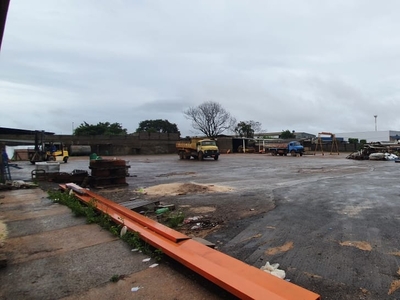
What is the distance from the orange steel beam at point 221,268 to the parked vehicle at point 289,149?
4097cm

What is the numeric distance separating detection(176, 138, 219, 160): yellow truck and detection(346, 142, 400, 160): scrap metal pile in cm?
1553

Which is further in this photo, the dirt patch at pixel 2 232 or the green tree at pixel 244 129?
the green tree at pixel 244 129

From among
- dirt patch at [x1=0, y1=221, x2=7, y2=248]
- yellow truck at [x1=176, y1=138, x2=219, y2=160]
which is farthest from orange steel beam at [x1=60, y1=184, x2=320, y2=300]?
yellow truck at [x1=176, y1=138, x2=219, y2=160]

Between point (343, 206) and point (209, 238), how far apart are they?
4.19 meters

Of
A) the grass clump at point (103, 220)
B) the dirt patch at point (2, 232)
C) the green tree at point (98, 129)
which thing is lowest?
the dirt patch at point (2, 232)

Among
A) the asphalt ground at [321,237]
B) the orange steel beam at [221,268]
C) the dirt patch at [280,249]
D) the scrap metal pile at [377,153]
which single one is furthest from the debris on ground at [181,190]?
the scrap metal pile at [377,153]

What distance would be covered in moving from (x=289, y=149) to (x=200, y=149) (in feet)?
52.6

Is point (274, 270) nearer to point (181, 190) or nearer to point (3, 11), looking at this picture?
point (3, 11)

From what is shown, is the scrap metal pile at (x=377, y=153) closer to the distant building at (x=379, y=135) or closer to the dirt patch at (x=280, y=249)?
the dirt patch at (x=280, y=249)

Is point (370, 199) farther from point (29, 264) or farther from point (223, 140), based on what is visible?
point (223, 140)

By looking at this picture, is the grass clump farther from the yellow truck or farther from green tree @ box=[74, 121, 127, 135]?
green tree @ box=[74, 121, 127, 135]

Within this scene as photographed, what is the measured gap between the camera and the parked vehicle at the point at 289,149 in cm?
4356

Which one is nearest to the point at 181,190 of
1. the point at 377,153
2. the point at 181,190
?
the point at 181,190

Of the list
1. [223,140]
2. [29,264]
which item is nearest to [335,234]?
[29,264]
